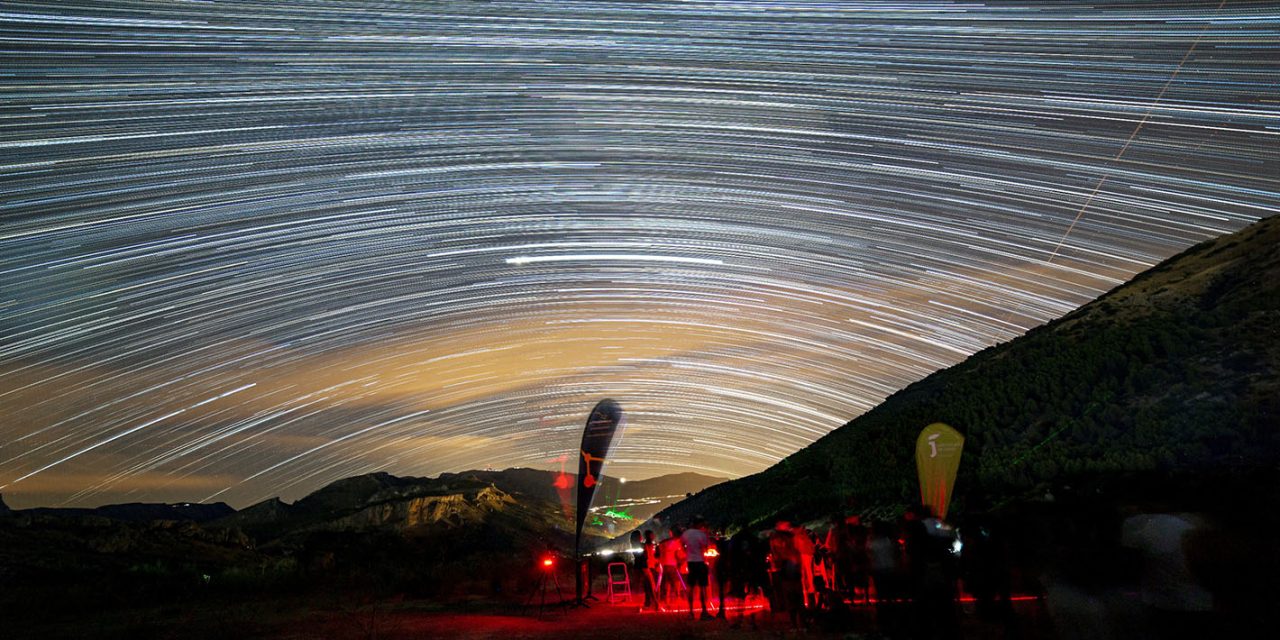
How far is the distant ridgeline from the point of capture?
36.2 meters

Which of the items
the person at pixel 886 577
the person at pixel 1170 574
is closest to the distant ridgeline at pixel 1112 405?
the person at pixel 886 577

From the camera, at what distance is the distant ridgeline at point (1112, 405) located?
36.2 m

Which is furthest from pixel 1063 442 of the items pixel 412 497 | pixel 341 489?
pixel 341 489

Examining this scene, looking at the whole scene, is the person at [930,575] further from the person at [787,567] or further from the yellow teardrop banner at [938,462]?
the yellow teardrop banner at [938,462]

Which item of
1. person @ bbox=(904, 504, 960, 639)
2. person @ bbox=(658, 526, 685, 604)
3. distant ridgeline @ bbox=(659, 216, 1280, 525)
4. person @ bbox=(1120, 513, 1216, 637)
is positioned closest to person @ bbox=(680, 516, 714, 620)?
person @ bbox=(658, 526, 685, 604)

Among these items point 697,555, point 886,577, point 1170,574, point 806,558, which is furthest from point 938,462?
point 1170,574

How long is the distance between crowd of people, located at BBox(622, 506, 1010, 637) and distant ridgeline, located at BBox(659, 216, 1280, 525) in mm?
17403

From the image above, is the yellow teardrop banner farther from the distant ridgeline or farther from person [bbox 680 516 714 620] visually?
the distant ridgeline

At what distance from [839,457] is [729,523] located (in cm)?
1188

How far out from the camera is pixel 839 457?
72.2 meters

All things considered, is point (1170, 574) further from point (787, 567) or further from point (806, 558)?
point (806, 558)

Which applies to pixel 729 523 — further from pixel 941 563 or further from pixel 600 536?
pixel 600 536

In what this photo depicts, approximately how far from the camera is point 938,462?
57.5ft

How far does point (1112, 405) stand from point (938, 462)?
36.9m
